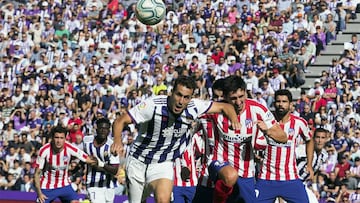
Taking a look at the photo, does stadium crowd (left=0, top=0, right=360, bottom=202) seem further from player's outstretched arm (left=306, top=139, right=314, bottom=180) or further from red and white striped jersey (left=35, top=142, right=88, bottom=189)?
player's outstretched arm (left=306, top=139, right=314, bottom=180)

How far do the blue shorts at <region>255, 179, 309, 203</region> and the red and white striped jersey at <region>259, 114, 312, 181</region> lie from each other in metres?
0.07

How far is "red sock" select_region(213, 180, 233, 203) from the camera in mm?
13164

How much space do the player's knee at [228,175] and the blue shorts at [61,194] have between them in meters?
4.02

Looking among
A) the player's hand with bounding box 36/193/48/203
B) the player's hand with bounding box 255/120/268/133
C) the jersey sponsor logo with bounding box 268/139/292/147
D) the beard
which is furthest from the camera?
the player's hand with bounding box 36/193/48/203

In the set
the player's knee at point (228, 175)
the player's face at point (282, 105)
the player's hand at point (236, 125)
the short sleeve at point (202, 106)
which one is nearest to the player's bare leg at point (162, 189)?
the player's knee at point (228, 175)

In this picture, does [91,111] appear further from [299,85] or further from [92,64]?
[299,85]

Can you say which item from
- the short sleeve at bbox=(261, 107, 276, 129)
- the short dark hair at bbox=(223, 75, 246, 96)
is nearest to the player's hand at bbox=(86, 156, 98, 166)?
the short sleeve at bbox=(261, 107, 276, 129)

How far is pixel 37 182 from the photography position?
52.2 ft

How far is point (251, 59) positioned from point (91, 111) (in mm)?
3997

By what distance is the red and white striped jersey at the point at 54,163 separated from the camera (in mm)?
16203

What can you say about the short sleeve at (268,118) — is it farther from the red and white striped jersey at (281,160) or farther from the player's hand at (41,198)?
the player's hand at (41,198)

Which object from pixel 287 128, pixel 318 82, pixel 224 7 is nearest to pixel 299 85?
pixel 318 82

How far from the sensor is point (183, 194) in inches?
577

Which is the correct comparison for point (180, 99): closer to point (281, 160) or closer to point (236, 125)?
point (236, 125)
